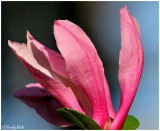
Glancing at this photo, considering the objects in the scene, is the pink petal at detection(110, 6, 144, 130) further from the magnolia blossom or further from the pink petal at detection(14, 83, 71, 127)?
the pink petal at detection(14, 83, 71, 127)

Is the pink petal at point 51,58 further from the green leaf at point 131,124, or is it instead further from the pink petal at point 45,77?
the green leaf at point 131,124

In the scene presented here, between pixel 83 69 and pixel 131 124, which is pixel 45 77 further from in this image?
pixel 131 124

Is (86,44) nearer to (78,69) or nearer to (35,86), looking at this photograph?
(78,69)

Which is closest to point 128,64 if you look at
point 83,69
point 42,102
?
point 83,69

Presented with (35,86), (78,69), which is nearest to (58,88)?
(78,69)

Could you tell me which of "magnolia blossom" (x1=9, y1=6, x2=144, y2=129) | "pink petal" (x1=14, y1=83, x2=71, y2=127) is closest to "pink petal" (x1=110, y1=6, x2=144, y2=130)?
"magnolia blossom" (x1=9, y1=6, x2=144, y2=129)

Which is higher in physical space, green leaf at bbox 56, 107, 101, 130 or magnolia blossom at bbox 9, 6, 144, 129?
magnolia blossom at bbox 9, 6, 144, 129
